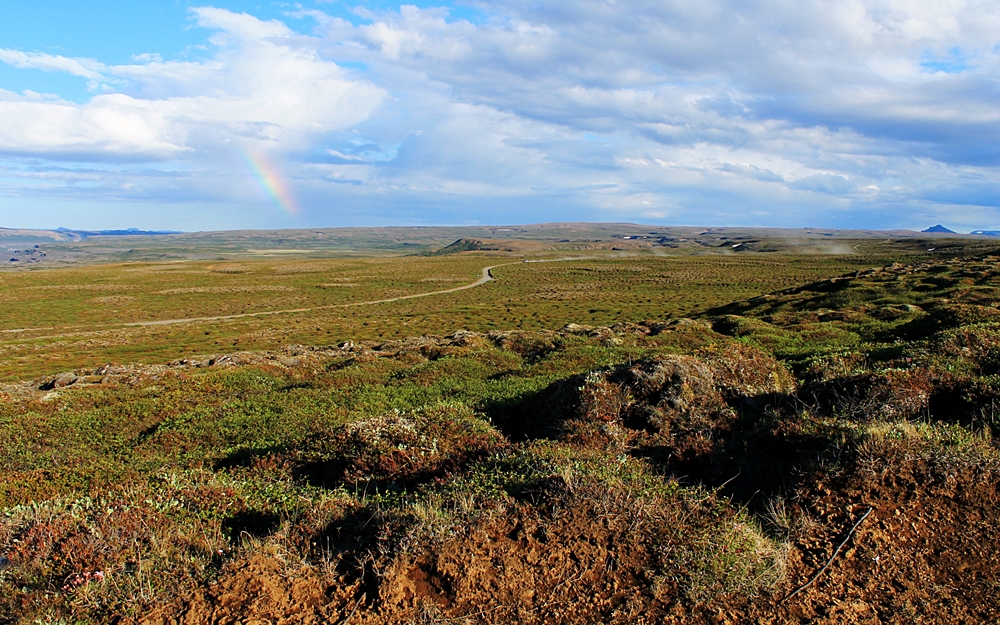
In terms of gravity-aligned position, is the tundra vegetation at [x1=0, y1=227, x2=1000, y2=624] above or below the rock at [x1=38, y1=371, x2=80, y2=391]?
above

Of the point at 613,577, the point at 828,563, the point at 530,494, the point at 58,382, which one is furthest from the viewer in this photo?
the point at 58,382

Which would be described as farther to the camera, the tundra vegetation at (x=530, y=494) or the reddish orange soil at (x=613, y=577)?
the tundra vegetation at (x=530, y=494)

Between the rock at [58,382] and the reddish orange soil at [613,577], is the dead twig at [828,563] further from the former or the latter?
the rock at [58,382]

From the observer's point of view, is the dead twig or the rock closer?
the dead twig

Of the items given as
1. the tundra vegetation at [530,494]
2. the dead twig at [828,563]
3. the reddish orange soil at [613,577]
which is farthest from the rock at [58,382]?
the dead twig at [828,563]

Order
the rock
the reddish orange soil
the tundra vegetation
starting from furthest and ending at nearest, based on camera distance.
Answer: the rock < the tundra vegetation < the reddish orange soil

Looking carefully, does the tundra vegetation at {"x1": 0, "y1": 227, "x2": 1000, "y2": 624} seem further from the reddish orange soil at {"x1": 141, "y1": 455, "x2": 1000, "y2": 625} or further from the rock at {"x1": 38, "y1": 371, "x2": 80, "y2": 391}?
the rock at {"x1": 38, "y1": 371, "x2": 80, "y2": 391}

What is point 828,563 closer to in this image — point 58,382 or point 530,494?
point 530,494

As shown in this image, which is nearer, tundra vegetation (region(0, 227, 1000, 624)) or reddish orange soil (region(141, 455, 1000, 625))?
reddish orange soil (region(141, 455, 1000, 625))

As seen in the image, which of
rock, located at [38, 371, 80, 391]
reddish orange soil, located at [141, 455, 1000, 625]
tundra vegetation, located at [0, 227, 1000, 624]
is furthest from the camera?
rock, located at [38, 371, 80, 391]

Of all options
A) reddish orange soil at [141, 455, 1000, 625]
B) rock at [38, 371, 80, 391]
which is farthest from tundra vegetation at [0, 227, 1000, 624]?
rock at [38, 371, 80, 391]

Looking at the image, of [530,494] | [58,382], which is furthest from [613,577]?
[58,382]

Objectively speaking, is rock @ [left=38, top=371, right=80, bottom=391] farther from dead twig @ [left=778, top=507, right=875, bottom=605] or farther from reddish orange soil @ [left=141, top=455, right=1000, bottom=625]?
dead twig @ [left=778, top=507, right=875, bottom=605]

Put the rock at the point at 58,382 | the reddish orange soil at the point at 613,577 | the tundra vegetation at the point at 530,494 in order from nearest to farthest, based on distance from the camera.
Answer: the reddish orange soil at the point at 613,577 < the tundra vegetation at the point at 530,494 < the rock at the point at 58,382
